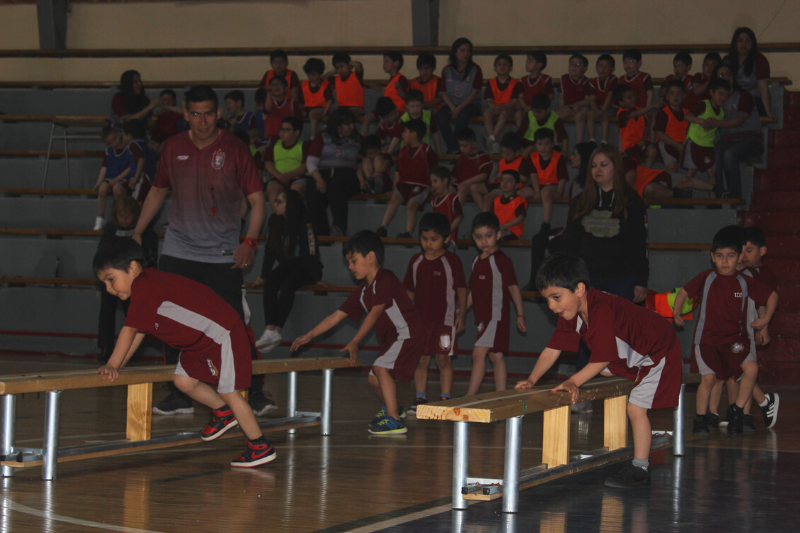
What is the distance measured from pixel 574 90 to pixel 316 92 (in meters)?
3.53

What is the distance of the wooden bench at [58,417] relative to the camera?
4371 millimetres

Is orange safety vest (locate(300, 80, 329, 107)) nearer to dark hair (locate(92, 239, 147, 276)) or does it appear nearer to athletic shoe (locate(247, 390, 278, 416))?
athletic shoe (locate(247, 390, 278, 416))

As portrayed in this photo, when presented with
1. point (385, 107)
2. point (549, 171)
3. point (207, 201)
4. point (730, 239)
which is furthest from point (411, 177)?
point (207, 201)

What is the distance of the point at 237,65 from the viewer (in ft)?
49.2

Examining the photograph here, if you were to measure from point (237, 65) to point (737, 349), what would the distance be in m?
10.7

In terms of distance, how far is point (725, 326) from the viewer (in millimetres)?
6355

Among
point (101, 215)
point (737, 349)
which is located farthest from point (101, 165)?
point (737, 349)

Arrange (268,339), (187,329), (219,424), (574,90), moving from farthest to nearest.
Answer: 1. (574,90)
2. (268,339)
3. (219,424)
4. (187,329)

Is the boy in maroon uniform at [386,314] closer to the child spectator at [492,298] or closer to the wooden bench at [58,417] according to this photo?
the wooden bench at [58,417]

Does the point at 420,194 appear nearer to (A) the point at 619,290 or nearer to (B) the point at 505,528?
(A) the point at 619,290

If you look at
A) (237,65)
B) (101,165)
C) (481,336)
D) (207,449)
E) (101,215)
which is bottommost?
(207,449)

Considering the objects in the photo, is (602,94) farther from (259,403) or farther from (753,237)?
(259,403)

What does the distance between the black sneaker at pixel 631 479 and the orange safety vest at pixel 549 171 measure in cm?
635

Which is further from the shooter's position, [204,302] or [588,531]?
[204,302]
